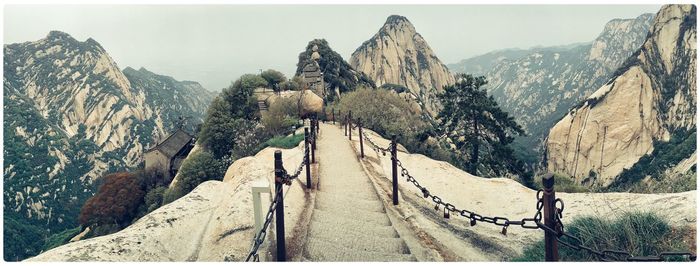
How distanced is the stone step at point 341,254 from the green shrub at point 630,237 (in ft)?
6.75

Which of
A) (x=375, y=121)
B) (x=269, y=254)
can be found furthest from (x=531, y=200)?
(x=375, y=121)

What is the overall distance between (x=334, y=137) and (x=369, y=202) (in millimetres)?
11310

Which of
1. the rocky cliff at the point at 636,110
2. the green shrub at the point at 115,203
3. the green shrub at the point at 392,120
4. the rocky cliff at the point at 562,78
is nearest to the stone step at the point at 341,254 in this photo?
the green shrub at the point at 392,120

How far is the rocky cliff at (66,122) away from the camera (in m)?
58.4

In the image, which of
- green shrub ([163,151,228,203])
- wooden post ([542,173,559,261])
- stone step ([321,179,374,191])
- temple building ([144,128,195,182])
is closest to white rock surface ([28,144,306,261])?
stone step ([321,179,374,191])

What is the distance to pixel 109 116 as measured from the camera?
93.1m

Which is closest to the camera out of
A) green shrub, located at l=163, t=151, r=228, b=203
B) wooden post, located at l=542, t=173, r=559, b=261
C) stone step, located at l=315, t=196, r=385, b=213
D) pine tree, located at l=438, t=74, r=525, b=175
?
wooden post, located at l=542, t=173, r=559, b=261

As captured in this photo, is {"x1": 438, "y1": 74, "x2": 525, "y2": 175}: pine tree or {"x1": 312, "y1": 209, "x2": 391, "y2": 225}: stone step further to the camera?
{"x1": 438, "y1": 74, "x2": 525, "y2": 175}: pine tree

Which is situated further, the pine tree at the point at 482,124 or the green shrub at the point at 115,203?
the green shrub at the point at 115,203

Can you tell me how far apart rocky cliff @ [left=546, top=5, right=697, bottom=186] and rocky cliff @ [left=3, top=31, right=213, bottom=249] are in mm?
65744

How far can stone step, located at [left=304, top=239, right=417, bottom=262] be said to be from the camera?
6.87 metres

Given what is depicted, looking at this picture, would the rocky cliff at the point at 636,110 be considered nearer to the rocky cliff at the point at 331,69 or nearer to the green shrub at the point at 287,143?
the rocky cliff at the point at 331,69

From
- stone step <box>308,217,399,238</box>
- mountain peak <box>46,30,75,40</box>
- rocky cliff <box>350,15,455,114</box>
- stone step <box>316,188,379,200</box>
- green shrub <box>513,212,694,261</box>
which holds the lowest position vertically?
stone step <box>308,217,399,238</box>

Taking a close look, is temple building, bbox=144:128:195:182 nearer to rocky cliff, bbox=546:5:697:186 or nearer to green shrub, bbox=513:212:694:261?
green shrub, bbox=513:212:694:261
